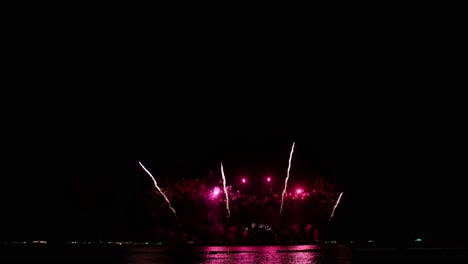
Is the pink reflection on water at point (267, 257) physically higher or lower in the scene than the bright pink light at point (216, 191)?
lower

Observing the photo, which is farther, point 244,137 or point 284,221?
point 244,137

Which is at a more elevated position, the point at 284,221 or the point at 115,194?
the point at 115,194

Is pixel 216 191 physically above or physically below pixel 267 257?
above

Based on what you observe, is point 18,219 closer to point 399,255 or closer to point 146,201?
point 146,201

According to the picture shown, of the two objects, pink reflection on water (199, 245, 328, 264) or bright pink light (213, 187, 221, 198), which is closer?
pink reflection on water (199, 245, 328, 264)

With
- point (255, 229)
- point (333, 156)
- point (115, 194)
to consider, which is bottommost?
point (255, 229)

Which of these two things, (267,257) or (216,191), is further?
(216,191)

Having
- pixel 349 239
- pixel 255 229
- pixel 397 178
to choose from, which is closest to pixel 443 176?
pixel 397 178

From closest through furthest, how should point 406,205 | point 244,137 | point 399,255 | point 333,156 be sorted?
point 399,255
point 406,205
point 333,156
point 244,137

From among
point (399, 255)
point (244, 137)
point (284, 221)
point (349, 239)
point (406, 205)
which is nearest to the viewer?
point (399, 255)

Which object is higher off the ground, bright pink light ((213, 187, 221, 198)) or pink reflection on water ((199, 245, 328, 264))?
bright pink light ((213, 187, 221, 198))

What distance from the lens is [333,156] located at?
3634cm

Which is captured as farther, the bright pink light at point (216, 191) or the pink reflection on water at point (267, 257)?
the bright pink light at point (216, 191)

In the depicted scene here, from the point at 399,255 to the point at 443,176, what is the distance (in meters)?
16.1
